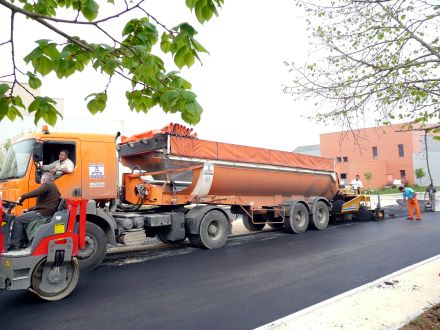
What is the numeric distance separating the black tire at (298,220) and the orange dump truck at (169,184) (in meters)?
0.03

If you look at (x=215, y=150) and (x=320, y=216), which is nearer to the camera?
(x=215, y=150)

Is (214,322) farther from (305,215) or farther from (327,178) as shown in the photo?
(327,178)

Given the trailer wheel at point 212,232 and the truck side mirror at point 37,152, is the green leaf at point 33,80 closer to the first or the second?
the truck side mirror at point 37,152

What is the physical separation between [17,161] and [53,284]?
320cm

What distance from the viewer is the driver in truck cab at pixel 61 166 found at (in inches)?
295

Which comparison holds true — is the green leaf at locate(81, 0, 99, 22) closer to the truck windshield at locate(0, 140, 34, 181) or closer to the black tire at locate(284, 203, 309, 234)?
the truck windshield at locate(0, 140, 34, 181)

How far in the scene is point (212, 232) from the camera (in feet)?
32.9

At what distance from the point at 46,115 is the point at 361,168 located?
52639mm

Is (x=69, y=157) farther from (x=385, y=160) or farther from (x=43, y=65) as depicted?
(x=385, y=160)

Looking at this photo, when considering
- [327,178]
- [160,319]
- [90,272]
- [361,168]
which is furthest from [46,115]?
[361,168]

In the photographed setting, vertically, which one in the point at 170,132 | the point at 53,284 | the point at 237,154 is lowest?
the point at 53,284

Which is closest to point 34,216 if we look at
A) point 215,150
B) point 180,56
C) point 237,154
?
point 180,56

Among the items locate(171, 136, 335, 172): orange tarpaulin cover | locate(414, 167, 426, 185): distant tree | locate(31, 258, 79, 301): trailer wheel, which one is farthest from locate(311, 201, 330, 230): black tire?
locate(414, 167, 426, 185): distant tree

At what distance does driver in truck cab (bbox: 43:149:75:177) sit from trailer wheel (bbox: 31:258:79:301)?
244cm
